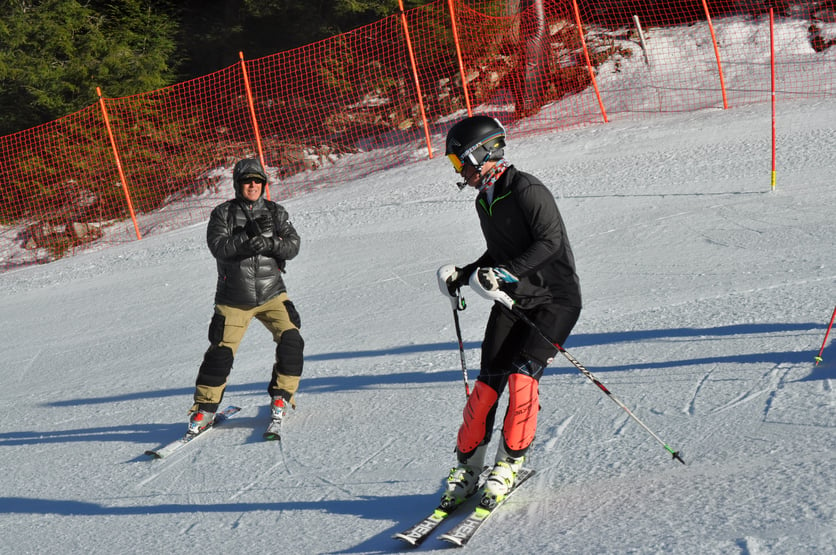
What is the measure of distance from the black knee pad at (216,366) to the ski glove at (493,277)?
250 cm

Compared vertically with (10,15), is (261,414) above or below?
below

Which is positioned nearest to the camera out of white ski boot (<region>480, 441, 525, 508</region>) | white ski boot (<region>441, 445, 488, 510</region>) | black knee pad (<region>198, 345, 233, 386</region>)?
white ski boot (<region>480, 441, 525, 508</region>)

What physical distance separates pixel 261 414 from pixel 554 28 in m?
11.4

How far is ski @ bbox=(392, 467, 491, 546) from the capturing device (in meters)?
3.63

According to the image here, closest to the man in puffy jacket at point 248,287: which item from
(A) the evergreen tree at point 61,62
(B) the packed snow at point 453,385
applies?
(B) the packed snow at point 453,385

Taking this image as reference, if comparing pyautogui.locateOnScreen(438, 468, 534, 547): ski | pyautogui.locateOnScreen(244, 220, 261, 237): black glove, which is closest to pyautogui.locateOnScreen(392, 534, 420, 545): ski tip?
pyautogui.locateOnScreen(438, 468, 534, 547): ski

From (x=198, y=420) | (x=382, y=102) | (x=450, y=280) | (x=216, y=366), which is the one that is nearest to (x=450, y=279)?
(x=450, y=280)

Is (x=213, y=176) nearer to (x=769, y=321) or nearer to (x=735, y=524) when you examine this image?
(x=769, y=321)

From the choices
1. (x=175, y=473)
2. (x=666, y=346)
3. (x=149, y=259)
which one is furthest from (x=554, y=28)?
(x=175, y=473)

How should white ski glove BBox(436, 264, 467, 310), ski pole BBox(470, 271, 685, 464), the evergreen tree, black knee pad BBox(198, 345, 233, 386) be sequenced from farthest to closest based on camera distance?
the evergreen tree → black knee pad BBox(198, 345, 233, 386) → white ski glove BBox(436, 264, 467, 310) → ski pole BBox(470, 271, 685, 464)

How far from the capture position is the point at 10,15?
1836cm

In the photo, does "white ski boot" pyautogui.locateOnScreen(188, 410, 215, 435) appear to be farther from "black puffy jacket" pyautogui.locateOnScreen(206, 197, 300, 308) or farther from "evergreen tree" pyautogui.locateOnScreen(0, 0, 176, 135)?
"evergreen tree" pyautogui.locateOnScreen(0, 0, 176, 135)

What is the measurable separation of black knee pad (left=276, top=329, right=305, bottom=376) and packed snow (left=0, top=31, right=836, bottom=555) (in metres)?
0.35

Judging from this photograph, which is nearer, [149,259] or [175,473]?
[175,473]
